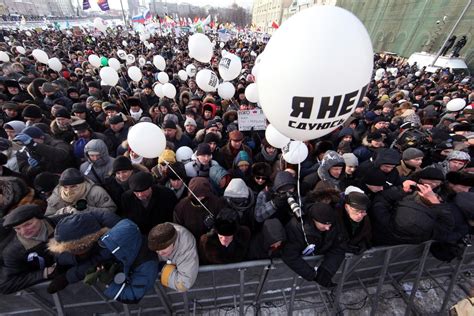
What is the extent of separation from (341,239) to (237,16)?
89100 mm

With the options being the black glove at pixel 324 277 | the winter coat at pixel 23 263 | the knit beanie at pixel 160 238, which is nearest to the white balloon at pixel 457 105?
the black glove at pixel 324 277

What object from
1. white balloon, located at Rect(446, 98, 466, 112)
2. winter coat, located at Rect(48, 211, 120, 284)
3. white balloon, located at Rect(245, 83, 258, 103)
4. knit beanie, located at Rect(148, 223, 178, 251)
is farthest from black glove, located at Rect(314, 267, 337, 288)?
white balloon, located at Rect(446, 98, 466, 112)

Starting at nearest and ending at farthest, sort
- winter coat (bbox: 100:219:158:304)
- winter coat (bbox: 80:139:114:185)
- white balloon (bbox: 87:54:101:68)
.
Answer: winter coat (bbox: 100:219:158:304) < winter coat (bbox: 80:139:114:185) < white balloon (bbox: 87:54:101:68)

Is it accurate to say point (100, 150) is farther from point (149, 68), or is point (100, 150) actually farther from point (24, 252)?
point (149, 68)

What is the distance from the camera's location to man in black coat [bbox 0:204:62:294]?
2.04 m

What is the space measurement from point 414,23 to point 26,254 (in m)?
33.3

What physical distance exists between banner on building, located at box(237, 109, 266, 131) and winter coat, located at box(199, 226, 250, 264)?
2.89m

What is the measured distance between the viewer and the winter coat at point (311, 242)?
92.8 inches

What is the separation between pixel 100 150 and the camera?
3.33 m

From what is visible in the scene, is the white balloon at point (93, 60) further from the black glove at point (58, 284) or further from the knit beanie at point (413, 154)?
the knit beanie at point (413, 154)

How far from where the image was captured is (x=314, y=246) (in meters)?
2.41

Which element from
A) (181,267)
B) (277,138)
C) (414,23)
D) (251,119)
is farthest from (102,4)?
(414,23)

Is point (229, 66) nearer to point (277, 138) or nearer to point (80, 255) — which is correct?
point (277, 138)

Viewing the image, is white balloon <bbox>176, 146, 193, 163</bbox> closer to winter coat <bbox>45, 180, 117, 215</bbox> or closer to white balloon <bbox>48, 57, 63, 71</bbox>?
winter coat <bbox>45, 180, 117, 215</bbox>
